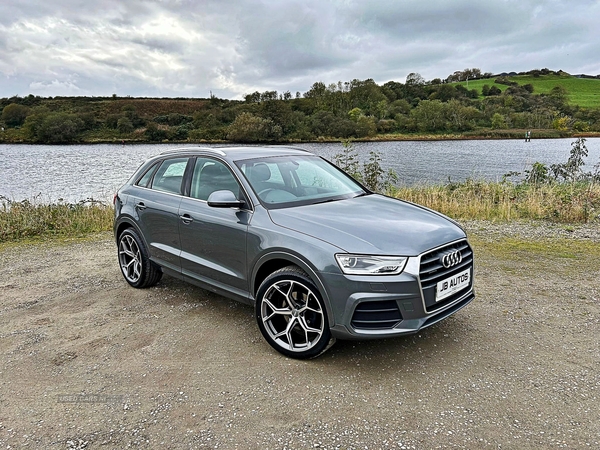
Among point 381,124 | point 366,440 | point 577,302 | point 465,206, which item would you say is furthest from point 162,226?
point 381,124

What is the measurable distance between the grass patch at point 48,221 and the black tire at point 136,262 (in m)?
4.42

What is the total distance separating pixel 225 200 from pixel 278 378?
60.9 inches

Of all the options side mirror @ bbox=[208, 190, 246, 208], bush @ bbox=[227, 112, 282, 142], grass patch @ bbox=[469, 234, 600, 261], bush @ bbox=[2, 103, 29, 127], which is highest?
bush @ bbox=[2, 103, 29, 127]

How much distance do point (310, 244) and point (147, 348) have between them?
1816mm

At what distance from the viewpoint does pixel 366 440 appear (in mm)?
2504

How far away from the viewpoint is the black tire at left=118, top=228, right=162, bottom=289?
5.02m

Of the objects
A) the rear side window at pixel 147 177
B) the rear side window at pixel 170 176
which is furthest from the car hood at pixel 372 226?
the rear side window at pixel 147 177

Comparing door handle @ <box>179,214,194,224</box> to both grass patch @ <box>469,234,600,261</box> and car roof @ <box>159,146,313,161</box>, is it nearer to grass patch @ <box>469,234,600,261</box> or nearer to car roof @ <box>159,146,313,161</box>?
car roof @ <box>159,146,313,161</box>

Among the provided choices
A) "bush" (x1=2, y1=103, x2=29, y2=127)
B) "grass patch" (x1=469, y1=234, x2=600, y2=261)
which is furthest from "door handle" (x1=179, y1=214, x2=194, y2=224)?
"bush" (x1=2, y1=103, x2=29, y2=127)

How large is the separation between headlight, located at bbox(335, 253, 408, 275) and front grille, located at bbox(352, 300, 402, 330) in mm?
225

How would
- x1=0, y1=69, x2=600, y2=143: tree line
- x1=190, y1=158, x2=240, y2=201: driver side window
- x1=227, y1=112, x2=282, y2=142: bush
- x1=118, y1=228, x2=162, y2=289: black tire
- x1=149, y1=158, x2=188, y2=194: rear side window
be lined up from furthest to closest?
1. x1=0, y1=69, x2=600, y2=143: tree line
2. x1=227, y1=112, x2=282, y2=142: bush
3. x1=118, y1=228, x2=162, y2=289: black tire
4. x1=149, y1=158, x2=188, y2=194: rear side window
5. x1=190, y1=158, x2=240, y2=201: driver side window

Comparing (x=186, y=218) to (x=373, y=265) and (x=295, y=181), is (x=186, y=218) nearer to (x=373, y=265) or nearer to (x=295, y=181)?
(x=295, y=181)

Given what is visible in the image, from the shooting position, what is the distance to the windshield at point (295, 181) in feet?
12.8

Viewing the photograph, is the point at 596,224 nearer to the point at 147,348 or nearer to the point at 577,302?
the point at 577,302
